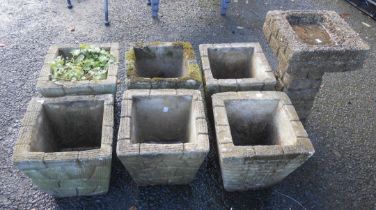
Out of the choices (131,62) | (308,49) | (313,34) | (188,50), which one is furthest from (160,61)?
(313,34)

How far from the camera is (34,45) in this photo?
509cm

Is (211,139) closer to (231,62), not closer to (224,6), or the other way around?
(231,62)

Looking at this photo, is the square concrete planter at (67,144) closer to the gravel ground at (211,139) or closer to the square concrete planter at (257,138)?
the gravel ground at (211,139)

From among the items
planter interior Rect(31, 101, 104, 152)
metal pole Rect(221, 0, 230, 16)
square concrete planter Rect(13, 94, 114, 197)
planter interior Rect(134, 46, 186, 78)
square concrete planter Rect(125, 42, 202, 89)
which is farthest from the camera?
metal pole Rect(221, 0, 230, 16)

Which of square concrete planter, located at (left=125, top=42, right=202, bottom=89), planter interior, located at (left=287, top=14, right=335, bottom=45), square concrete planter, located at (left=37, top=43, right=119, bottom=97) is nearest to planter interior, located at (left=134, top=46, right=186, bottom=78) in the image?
square concrete planter, located at (left=125, top=42, right=202, bottom=89)

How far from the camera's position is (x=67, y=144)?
343cm

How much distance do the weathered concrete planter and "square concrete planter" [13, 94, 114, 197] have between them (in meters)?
1.94

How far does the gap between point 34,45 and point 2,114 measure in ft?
5.38

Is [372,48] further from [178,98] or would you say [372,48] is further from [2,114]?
[2,114]

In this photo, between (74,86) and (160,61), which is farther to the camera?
(160,61)

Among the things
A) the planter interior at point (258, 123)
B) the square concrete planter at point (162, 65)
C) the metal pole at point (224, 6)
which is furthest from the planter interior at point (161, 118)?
the metal pole at point (224, 6)

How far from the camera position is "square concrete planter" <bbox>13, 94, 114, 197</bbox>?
8.24 ft

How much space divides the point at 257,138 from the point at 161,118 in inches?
45.5

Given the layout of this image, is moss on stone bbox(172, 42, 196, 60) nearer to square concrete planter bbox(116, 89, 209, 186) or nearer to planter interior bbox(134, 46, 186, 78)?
planter interior bbox(134, 46, 186, 78)
